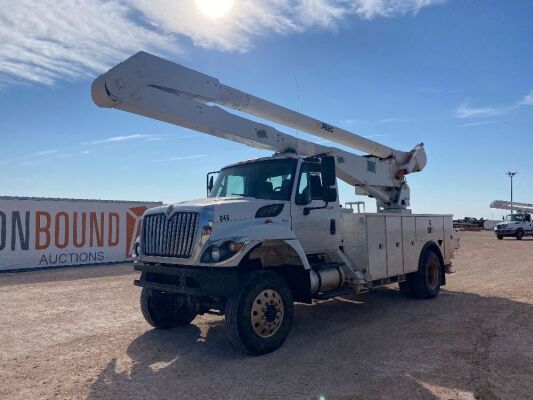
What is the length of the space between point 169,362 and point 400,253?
17.8ft

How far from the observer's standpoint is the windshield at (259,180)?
7266 millimetres

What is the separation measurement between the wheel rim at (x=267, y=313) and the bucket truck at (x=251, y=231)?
0.02 m

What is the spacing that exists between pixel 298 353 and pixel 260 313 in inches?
30.1

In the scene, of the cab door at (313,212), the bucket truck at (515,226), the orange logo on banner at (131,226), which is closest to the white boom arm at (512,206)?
the bucket truck at (515,226)

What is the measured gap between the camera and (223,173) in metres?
8.23

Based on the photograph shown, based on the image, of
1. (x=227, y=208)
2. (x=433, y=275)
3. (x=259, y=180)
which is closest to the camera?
(x=227, y=208)

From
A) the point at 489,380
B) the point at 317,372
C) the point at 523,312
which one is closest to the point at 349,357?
the point at 317,372

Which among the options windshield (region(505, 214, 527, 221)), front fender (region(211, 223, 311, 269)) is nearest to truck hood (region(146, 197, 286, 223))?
front fender (region(211, 223, 311, 269))

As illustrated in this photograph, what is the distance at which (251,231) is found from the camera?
20.4 feet

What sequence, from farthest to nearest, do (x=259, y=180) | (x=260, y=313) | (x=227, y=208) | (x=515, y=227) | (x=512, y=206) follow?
(x=512, y=206) → (x=515, y=227) → (x=259, y=180) → (x=227, y=208) → (x=260, y=313)

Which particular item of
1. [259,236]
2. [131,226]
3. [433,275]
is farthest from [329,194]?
[131,226]

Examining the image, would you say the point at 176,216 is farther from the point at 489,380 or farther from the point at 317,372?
the point at 489,380

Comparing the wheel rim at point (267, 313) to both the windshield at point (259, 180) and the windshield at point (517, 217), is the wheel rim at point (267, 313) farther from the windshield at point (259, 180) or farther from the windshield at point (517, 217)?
the windshield at point (517, 217)

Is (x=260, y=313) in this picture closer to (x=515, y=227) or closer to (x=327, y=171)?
(x=327, y=171)
